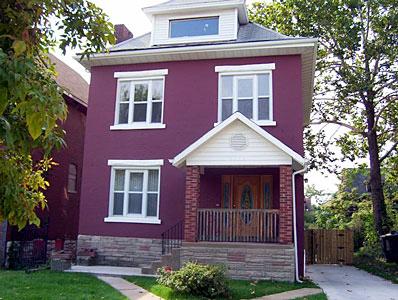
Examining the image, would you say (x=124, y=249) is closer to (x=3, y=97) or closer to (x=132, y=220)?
(x=132, y=220)

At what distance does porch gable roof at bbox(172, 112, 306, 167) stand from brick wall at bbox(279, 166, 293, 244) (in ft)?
1.35

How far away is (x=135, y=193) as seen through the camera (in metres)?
14.5

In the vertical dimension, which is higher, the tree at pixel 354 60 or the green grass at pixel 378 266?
the tree at pixel 354 60

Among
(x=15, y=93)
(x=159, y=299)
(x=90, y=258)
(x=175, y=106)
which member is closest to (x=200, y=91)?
(x=175, y=106)

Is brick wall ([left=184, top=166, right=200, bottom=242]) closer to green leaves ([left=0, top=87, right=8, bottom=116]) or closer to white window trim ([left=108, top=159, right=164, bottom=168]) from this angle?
white window trim ([left=108, top=159, right=164, bottom=168])

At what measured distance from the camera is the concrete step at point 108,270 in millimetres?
12057

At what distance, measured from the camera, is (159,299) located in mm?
8680

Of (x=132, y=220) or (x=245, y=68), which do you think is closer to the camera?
(x=245, y=68)

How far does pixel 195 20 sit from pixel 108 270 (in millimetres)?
9037

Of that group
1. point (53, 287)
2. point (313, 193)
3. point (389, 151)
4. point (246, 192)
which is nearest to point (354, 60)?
point (389, 151)

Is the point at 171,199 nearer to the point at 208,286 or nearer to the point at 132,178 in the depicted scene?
the point at 132,178

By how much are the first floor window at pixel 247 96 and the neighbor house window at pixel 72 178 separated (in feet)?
26.1

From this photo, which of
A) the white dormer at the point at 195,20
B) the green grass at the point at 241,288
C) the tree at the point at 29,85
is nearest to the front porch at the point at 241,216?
the green grass at the point at 241,288

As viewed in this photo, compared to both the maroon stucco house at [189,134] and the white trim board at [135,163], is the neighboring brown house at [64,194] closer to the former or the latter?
the maroon stucco house at [189,134]
